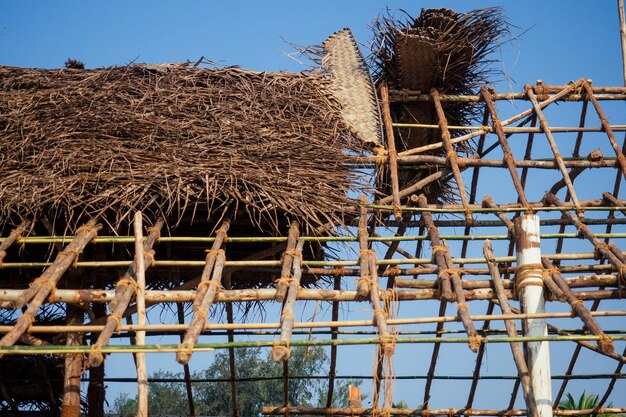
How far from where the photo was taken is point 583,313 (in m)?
5.55

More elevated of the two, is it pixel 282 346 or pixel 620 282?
pixel 620 282

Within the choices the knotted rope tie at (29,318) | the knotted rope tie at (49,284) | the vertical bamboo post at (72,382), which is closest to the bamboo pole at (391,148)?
the vertical bamboo post at (72,382)

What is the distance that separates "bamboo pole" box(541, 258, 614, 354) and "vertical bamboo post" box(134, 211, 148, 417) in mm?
2607

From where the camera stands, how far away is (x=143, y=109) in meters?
8.01

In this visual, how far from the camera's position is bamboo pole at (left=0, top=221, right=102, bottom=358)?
5.27m

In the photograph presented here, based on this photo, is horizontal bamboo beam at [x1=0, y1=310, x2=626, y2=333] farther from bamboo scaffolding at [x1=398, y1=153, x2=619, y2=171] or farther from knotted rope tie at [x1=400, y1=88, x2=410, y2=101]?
knotted rope tie at [x1=400, y1=88, x2=410, y2=101]

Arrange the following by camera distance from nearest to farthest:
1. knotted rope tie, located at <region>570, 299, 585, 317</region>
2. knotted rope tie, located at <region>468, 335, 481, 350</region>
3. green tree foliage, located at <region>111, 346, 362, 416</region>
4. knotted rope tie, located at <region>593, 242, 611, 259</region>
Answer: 1. knotted rope tie, located at <region>468, 335, 481, 350</region>
2. knotted rope tie, located at <region>570, 299, 585, 317</region>
3. knotted rope tie, located at <region>593, 242, 611, 259</region>
4. green tree foliage, located at <region>111, 346, 362, 416</region>

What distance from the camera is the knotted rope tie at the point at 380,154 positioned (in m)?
7.73

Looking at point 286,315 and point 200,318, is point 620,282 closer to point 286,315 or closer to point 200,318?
point 286,315

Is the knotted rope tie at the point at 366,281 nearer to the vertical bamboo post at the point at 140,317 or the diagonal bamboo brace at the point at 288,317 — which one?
the diagonal bamboo brace at the point at 288,317

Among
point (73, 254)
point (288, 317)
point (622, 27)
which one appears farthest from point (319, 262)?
point (622, 27)

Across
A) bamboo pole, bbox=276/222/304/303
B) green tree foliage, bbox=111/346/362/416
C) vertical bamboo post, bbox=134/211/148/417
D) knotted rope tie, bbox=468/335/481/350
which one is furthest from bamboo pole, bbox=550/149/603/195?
green tree foliage, bbox=111/346/362/416

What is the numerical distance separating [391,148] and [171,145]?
1.85 meters

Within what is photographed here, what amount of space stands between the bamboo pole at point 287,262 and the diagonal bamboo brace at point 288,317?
0.09 ft
